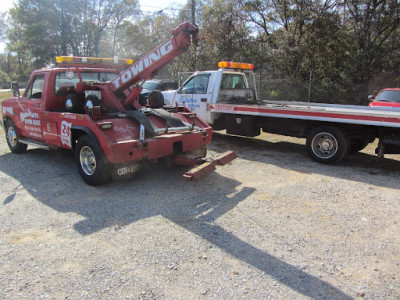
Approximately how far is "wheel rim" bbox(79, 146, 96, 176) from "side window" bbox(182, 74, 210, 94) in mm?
4562

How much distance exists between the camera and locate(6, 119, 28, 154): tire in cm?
758

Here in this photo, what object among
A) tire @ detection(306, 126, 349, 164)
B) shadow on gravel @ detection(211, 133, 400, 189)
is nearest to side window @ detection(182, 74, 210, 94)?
shadow on gravel @ detection(211, 133, 400, 189)

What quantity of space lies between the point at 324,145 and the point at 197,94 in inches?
152

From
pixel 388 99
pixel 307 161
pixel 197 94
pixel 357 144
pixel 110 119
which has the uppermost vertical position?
pixel 197 94

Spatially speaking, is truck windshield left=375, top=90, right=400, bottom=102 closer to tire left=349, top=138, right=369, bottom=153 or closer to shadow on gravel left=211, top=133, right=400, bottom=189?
shadow on gravel left=211, top=133, right=400, bottom=189

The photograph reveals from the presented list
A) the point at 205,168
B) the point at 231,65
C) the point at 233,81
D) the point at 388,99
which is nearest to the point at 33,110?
the point at 205,168

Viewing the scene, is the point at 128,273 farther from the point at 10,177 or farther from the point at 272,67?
the point at 272,67

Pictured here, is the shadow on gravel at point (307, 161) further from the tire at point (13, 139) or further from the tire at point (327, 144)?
the tire at point (13, 139)

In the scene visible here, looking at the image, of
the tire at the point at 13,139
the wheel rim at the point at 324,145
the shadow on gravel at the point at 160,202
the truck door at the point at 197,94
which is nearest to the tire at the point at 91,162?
the shadow on gravel at the point at 160,202

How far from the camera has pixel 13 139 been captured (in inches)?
305

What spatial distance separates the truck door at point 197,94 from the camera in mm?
9133

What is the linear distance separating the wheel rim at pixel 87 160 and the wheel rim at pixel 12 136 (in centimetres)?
312

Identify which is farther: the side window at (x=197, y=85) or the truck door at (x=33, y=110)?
the side window at (x=197, y=85)

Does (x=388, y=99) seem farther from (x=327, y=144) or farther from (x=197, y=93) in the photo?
(x=197, y=93)
